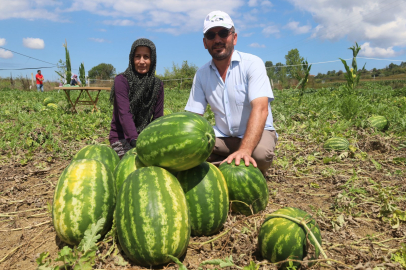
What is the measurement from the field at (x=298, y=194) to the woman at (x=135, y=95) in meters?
1.06

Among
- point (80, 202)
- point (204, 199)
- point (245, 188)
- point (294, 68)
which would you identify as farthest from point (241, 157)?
point (294, 68)

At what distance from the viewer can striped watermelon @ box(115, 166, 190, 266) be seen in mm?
1884

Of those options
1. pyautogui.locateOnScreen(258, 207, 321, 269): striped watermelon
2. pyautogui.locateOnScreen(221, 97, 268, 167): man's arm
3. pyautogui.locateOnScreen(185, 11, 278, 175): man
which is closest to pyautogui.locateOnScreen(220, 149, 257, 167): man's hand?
pyautogui.locateOnScreen(221, 97, 268, 167): man's arm

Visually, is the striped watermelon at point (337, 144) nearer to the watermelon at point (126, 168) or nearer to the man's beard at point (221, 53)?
the man's beard at point (221, 53)

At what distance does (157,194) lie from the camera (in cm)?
201

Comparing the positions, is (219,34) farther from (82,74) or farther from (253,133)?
(82,74)

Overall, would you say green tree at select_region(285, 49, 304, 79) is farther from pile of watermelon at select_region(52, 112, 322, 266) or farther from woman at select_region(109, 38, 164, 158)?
pile of watermelon at select_region(52, 112, 322, 266)

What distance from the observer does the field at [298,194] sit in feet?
7.25

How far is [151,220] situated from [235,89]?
2232 millimetres

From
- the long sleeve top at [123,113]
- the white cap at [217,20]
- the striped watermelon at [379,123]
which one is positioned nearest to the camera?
the white cap at [217,20]

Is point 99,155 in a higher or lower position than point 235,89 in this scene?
lower

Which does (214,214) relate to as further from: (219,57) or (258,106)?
(219,57)

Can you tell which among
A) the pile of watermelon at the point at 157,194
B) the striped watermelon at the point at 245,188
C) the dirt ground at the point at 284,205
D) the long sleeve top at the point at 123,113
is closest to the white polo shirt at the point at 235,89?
the long sleeve top at the point at 123,113

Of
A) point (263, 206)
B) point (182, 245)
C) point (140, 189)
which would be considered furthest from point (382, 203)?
point (140, 189)
